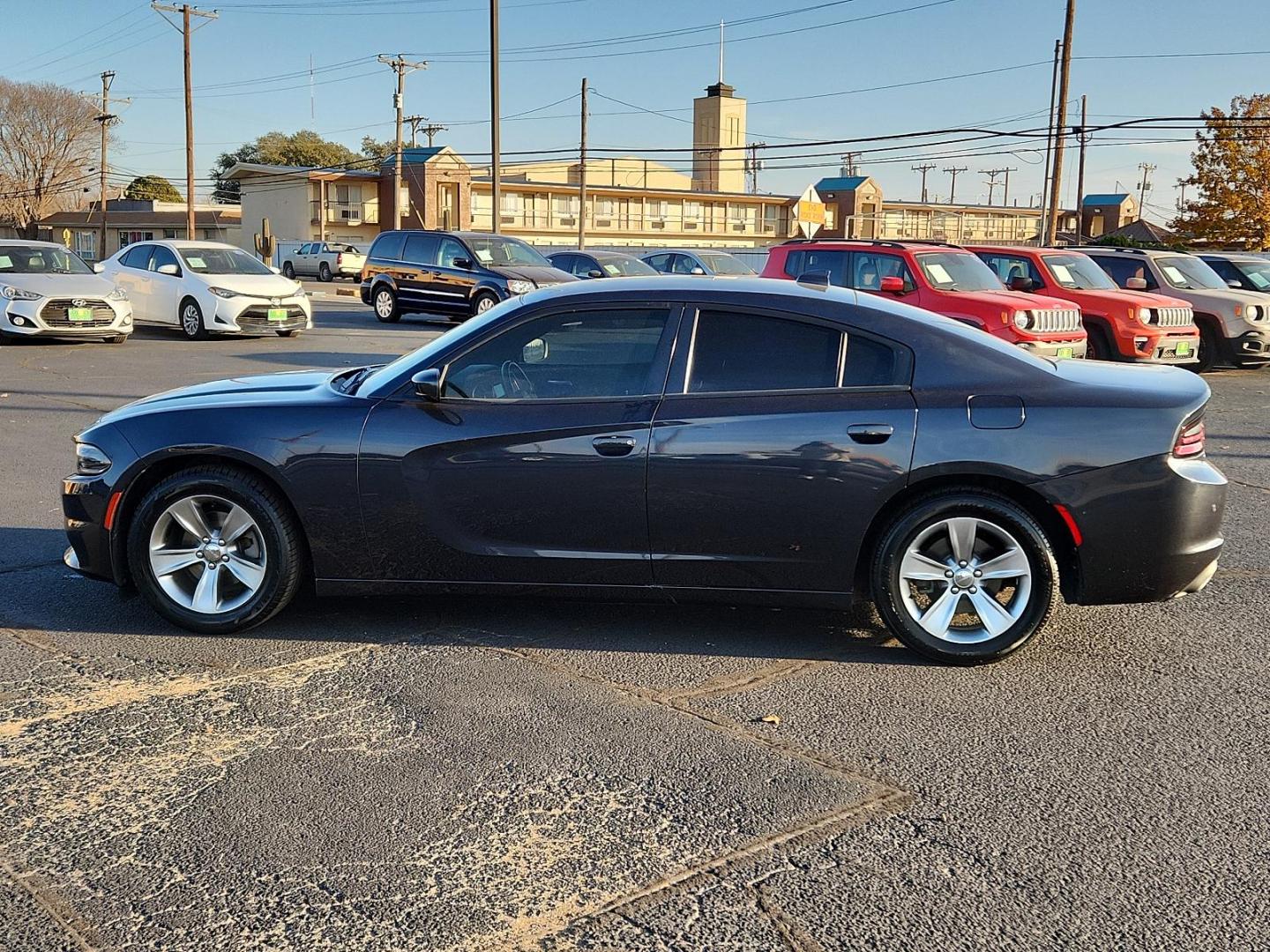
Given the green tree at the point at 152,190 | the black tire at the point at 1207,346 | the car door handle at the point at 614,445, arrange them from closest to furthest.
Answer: the car door handle at the point at 614,445 → the black tire at the point at 1207,346 → the green tree at the point at 152,190

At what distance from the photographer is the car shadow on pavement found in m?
5.29

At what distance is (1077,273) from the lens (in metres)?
16.7

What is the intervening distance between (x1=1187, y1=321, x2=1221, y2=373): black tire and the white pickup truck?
40.6 metres

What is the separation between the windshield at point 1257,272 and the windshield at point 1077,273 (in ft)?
13.9

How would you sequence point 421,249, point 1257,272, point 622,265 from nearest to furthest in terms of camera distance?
point 1257,272, point 421,249, point 622,265

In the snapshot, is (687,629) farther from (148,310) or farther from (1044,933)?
(148,310)

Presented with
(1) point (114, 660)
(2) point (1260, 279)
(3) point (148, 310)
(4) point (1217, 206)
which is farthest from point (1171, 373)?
(4) point (1217, 206)

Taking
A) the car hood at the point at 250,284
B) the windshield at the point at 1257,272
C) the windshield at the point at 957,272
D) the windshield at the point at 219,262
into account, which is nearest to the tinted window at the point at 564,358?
the windshield at the point at 957,272

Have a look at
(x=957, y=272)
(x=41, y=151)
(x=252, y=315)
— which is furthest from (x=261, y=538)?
(x=41, y=151)

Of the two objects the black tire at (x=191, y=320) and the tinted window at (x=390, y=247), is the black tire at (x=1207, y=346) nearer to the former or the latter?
the tinted window at (x=390, y=247)

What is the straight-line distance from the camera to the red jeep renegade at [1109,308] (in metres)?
15.7

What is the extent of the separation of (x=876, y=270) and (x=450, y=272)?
34.3ft

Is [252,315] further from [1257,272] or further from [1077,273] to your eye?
[1257,272]

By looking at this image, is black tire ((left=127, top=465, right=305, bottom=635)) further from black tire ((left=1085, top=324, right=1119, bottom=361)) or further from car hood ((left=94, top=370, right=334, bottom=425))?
black tire ((left=1085, top=324, right=1119, bottom=361))
